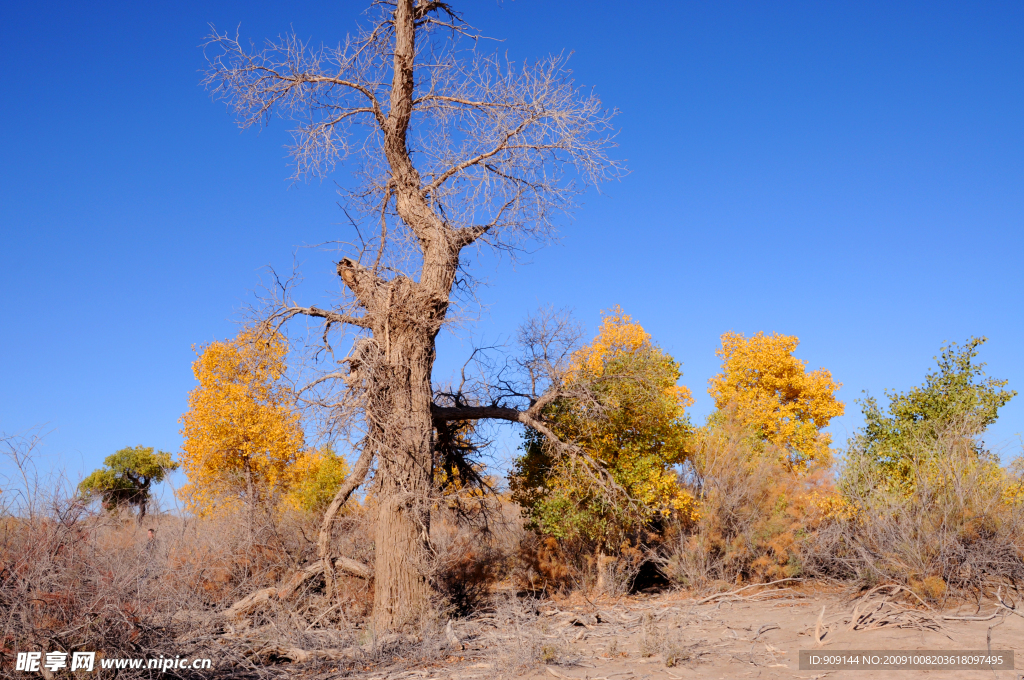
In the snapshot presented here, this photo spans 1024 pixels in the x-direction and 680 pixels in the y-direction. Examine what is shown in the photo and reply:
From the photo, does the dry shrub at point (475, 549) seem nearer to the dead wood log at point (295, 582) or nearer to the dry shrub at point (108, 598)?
the dead wood log at point (295, 582)

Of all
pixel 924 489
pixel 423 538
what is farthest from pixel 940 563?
pixel 423 538

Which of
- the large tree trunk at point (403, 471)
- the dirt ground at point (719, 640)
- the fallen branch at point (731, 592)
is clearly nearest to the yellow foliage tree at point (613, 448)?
the fallen branch at point (731, 592)

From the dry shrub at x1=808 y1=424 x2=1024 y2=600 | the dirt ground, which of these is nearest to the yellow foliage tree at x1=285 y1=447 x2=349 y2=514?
the dirt ground

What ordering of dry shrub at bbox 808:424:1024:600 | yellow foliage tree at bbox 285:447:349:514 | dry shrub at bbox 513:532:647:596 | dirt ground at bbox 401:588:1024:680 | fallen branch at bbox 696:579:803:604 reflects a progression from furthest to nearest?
yellow foliage tree at bbox 285:447:349:514 < dry shrub at bbox 513:532:647:596 < fallen branch at bbox 696:579:803:604 < dry shrub at bbox 808:424:1024:600 < dirt ground at bbox 401:588:1024:680

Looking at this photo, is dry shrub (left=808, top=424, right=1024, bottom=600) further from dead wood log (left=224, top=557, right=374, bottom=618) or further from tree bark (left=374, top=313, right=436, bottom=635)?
dead wood log (left=224, top=557, right=374, bottom=618)

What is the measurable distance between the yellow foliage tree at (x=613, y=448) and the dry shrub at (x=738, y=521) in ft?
3.12

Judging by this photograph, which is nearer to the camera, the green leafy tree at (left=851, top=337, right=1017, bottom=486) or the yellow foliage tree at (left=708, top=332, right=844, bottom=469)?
the green leafy tree at (left=851, top=337, right=1017, bottom=486)

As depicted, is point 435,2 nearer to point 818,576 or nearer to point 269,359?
point 269,359

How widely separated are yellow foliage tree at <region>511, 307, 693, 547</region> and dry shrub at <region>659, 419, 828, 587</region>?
952mm

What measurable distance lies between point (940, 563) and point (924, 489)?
1.35 meters

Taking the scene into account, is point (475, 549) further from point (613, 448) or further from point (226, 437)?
point (226, 437)

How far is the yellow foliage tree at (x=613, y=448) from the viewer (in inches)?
521

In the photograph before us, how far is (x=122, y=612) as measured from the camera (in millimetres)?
6277

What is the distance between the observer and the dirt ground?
7.44 meters
